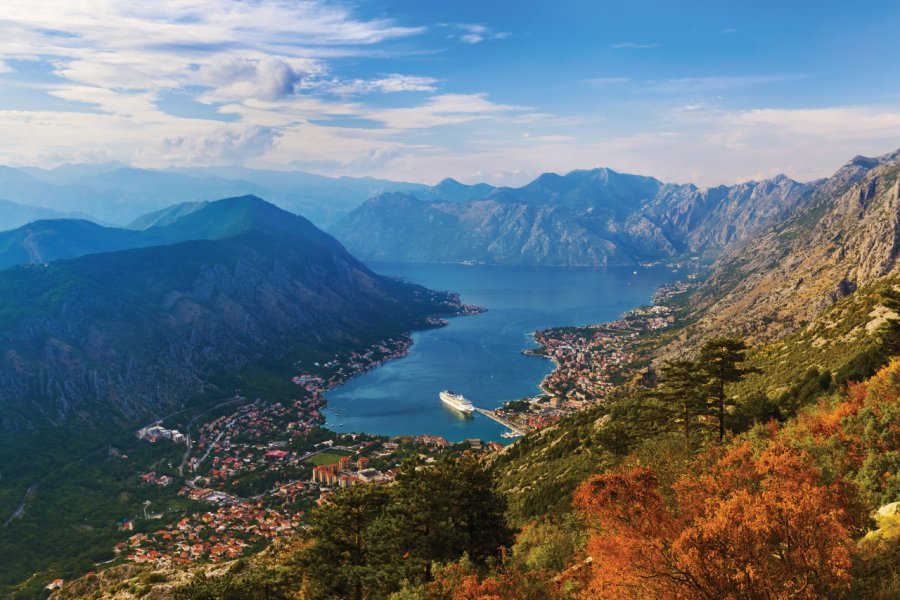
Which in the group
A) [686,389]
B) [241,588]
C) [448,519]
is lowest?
[241,588]

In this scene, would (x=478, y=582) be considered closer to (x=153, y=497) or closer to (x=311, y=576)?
(x=311, y=576)

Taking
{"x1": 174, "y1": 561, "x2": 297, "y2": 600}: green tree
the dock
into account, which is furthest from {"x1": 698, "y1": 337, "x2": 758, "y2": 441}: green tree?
the dock

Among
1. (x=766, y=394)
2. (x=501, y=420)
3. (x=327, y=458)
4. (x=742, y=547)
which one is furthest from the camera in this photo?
(x=501, y=420)

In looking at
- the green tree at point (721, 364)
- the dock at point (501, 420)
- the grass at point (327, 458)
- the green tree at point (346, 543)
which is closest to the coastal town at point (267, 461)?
the grass at point (327, 458)

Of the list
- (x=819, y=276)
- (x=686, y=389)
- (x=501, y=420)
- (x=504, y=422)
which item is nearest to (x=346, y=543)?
(x=686, y=389)

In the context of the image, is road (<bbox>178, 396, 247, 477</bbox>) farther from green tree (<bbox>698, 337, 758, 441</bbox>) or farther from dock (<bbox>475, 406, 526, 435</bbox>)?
green tree (<bbox>698, 337, 758, 441</bbox>)

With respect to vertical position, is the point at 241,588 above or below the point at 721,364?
below

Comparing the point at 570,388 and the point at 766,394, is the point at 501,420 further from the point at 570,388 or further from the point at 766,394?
the point at 766,394
